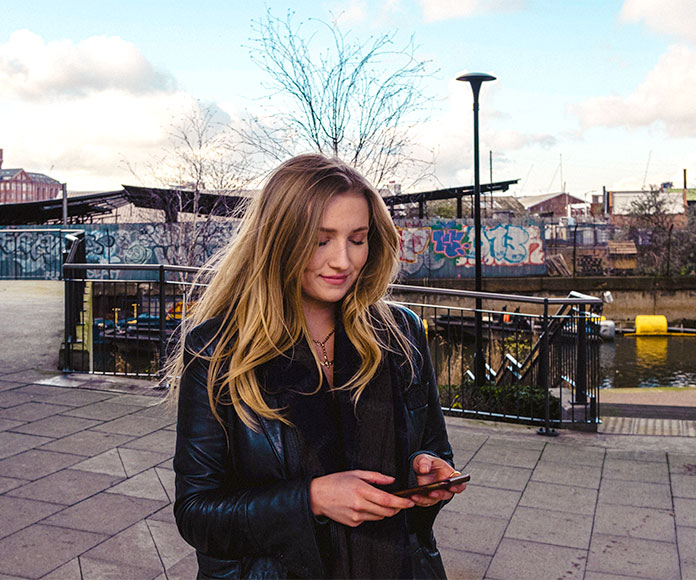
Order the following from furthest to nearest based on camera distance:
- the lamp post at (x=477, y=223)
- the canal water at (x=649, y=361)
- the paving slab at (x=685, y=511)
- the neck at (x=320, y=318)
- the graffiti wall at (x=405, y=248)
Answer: the graffiti wall at (x=405, y=248) → the canal water at (x=649, y=361) → the lamp post at (x=477, y=223) → the paving slab at (x=685, y=511) → the neck at (x=320, y=318)

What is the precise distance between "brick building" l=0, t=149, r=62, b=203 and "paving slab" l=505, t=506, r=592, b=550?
151 meters

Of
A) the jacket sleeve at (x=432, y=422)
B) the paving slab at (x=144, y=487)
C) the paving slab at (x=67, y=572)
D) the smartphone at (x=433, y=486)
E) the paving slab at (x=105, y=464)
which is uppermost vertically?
the jacket sleeve at (x=432, y=422)

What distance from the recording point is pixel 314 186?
4.99 feet

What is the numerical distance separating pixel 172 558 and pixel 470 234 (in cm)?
2530

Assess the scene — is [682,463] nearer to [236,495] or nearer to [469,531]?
[469,531]

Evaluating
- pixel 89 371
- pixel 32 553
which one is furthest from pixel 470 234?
pixel 32 553

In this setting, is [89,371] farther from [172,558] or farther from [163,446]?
[172,558]

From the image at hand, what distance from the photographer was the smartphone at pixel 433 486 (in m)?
1.33

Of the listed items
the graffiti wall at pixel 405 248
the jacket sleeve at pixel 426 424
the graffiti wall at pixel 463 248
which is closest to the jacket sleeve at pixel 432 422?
the jacket sleeve at pixel 426 424

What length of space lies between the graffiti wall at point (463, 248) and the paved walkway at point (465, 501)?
21917 millimetres

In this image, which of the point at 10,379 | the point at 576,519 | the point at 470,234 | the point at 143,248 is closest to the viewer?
the point at 576,519

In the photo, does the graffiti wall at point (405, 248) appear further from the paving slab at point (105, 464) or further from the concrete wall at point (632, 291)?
the paving slab at point (105, 464)

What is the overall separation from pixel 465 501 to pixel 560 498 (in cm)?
60

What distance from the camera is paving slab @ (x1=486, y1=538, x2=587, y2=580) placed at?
3.56 meters
